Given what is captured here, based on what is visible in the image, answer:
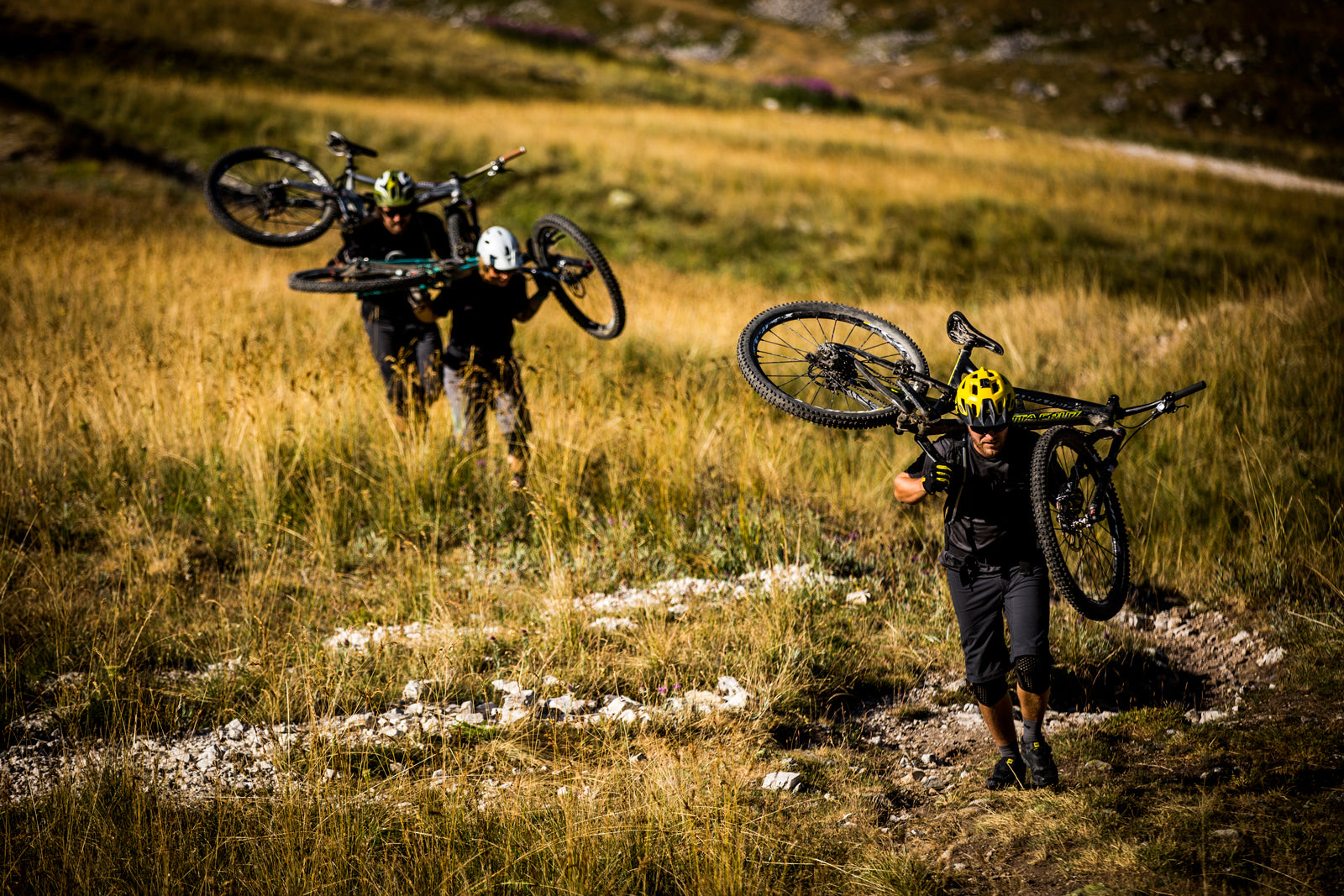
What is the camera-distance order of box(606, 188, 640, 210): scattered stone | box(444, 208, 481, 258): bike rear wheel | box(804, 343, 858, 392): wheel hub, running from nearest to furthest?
1. box(804, 343, 858, 392): wheel hub
2. box(444, 208, 481, 258): bike rear wheel
3. box(606, 188, 640, 210): scattered stone

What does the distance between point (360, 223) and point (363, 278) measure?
84 cm

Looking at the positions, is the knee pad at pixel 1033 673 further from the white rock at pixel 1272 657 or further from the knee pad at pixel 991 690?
the white rock at pixel 1272 657

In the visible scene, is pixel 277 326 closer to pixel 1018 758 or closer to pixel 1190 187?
pixel 1018 758

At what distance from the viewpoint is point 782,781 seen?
4520 mm

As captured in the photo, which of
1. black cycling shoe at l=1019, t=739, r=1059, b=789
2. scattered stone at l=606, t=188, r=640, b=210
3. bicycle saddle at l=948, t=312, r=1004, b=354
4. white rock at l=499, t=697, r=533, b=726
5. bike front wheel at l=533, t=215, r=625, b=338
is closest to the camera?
black cycling shoe at l=1019, t=739, r=1059, b=789

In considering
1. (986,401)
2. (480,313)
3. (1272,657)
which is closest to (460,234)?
(480,313)

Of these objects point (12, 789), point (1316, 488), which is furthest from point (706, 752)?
point (1316, 488)

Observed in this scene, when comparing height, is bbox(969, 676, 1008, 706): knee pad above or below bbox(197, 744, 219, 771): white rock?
above

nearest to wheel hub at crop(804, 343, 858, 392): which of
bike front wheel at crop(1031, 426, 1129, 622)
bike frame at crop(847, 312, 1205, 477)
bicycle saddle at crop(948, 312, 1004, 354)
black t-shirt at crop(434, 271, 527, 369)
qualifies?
bike frame at crop(847, 312, 1205, 477)

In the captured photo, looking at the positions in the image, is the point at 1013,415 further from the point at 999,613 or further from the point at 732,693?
the point at 732,693

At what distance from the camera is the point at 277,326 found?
34.7ft

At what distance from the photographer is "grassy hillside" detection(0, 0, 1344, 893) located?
12.6ft

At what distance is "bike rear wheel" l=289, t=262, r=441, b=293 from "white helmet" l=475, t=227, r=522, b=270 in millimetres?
430

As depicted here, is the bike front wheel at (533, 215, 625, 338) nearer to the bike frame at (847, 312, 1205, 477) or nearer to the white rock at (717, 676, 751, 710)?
the bike frame at (847, 312, 1205, 477)
